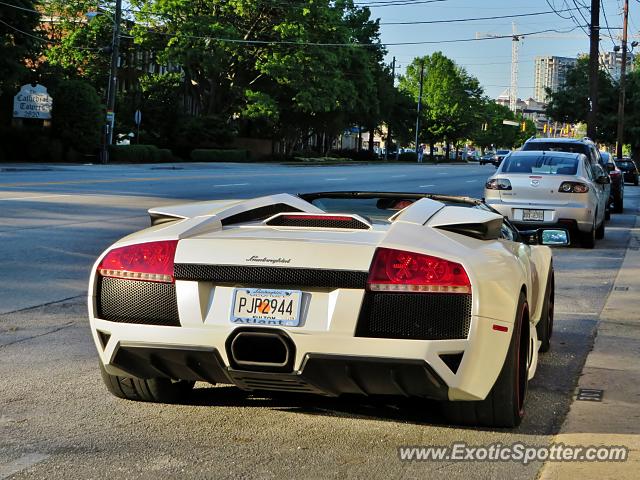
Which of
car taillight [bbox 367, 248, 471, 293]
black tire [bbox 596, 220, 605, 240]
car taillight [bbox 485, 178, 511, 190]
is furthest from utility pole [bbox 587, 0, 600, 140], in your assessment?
car taillight [bbox 367, 248, 471, 293]

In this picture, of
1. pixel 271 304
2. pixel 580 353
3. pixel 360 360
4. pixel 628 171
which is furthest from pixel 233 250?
pixel 628 171

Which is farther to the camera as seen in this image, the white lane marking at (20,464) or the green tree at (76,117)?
the green tree at (76,117)

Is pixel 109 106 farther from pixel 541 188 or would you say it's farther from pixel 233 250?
pixel 233 250

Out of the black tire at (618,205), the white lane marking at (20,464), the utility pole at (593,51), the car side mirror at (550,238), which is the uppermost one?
the utility pole at (593,51)

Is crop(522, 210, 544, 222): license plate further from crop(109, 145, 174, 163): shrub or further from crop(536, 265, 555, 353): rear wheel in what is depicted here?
crop(109, 145, 174, 163): shrub

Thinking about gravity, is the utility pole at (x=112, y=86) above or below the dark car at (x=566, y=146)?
above

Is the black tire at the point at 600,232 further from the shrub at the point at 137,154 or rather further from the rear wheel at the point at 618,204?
the shrub at the point at 137,154

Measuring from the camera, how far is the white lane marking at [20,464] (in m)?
4.03

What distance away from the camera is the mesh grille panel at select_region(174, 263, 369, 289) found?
169 inches

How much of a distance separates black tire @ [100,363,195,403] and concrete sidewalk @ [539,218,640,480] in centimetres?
190

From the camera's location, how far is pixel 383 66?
97.6m

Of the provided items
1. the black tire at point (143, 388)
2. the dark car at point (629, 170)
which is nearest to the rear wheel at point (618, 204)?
the dark car at point (629, 170)

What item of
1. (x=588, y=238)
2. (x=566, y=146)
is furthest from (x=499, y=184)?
(x=566, y=146)

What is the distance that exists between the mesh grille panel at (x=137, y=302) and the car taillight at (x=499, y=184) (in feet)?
37.0
